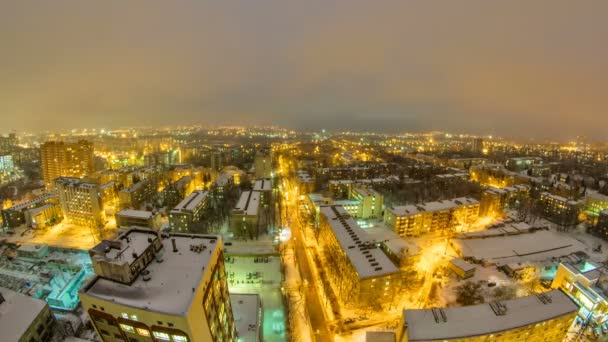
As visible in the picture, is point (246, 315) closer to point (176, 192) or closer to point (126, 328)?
point (126, 328)

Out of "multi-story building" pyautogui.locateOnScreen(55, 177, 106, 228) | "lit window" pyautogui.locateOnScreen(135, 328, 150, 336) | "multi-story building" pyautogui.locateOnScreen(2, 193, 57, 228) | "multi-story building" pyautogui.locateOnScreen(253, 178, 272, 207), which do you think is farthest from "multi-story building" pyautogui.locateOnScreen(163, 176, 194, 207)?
"lit window" pyautogui.locateOnScreen(135, 328, 150, 336)

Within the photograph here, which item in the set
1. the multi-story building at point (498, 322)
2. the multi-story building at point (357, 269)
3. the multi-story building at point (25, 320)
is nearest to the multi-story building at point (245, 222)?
the multi-story building at point (357, 269)

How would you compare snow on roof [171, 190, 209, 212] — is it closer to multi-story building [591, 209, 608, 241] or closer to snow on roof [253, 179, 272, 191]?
snow on roof [253, 179, 272, 191]

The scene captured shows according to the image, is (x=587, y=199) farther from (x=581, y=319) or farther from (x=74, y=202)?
(x=74, y=202)

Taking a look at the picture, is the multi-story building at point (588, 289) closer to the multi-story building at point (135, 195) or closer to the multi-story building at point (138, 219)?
the multi-story building at point (138, 219)

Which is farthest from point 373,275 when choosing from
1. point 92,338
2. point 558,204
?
point 558,204

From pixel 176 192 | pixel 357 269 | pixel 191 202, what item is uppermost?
pixel 191 202

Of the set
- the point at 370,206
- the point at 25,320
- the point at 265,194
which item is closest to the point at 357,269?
the point at 370,206
